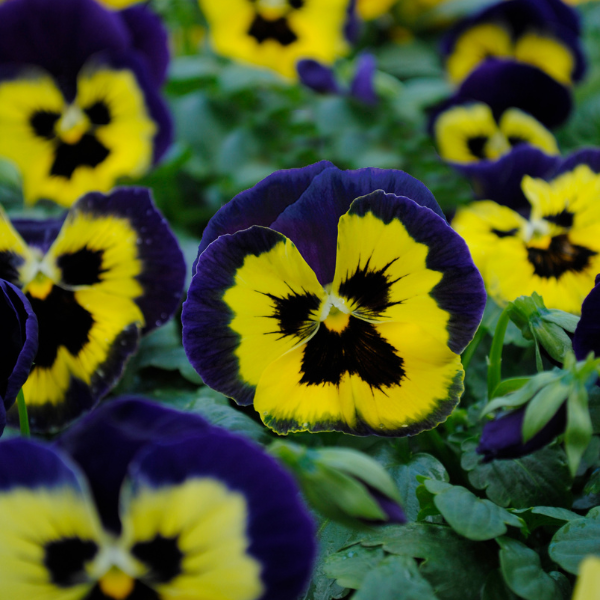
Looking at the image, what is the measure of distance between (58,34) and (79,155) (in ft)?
0.53

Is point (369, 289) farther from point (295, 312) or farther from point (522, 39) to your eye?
point (522, 39)

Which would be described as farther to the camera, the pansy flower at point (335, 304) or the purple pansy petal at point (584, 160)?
the purple pansy petal at point (584, 160)

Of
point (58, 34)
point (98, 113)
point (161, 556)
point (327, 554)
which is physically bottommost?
point (327, 554)

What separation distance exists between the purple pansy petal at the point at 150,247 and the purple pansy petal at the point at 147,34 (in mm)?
510

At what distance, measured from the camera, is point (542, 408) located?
40 centimetres

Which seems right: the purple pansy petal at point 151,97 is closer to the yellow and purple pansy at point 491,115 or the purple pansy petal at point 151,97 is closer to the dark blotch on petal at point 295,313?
the yellow and purple pansy at point 491,115

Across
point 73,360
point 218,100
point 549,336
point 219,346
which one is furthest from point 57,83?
point 549,336

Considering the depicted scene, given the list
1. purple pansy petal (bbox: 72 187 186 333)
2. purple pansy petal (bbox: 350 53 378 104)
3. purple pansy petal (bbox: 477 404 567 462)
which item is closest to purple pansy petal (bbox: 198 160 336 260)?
purple pansy petal (bbox: 72 187 186 333)

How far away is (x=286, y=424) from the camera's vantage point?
50 centimetres

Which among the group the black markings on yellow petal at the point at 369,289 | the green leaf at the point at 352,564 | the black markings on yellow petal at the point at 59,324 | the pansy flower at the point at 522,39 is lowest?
the green leaf at the point at 352,564

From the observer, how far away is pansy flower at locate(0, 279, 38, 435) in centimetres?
46

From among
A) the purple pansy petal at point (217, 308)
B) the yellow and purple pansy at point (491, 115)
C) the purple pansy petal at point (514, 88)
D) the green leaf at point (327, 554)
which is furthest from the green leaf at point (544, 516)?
the purple pansy petal at point (514, 88)

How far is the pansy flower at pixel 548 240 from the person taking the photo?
0.60 meters

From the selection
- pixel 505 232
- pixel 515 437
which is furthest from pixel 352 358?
pixel 505 232
